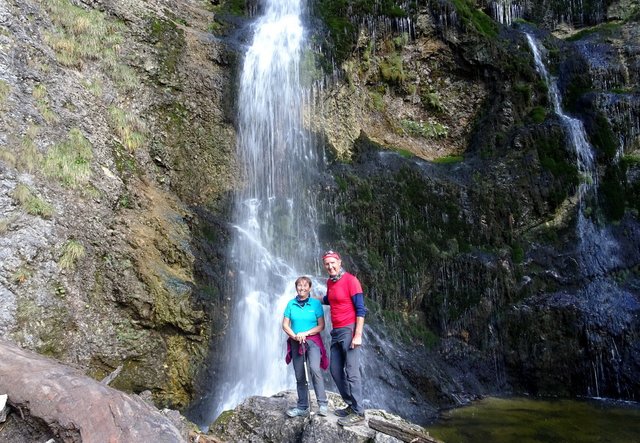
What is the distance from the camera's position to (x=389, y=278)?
1262cm

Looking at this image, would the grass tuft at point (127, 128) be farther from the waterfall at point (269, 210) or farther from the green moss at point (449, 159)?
the green moss at point (449, 159)

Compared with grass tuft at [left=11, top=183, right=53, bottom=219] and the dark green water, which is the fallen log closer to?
the dark green water

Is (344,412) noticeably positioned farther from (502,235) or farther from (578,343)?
(502,235)

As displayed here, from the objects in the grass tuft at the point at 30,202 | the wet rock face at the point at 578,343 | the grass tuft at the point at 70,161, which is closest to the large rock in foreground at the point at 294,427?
the grass tuft at the point at 30,202

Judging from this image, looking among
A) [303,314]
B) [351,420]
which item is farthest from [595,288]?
[303,314]

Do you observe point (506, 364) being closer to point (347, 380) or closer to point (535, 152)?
point (535, 152)

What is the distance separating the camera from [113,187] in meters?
9.41

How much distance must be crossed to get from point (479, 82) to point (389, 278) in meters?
8.70

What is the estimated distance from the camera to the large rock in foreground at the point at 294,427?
4.96m

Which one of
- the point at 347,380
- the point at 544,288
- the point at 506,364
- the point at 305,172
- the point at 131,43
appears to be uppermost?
the point at 131,43

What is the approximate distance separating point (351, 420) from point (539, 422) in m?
6.04

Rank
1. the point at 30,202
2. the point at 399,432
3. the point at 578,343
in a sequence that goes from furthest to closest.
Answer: the point at 578,343
the point at 30,202
the point at 399,432

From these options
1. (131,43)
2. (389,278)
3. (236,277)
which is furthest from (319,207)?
(131,43)

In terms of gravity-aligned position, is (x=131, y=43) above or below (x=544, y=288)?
above
